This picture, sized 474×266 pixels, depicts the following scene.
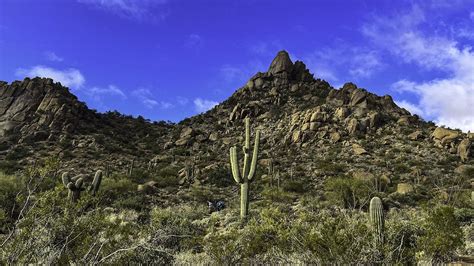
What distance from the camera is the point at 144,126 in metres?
48.2

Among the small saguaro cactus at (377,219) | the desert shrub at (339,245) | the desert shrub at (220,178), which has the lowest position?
the desert shrub at (339,245)

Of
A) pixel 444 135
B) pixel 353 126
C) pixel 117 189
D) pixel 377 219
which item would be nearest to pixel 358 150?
pixel 353 126

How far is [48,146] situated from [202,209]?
69.9 feet

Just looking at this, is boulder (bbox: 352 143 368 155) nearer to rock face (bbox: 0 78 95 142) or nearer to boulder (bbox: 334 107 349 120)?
boulder (bbox: 334 107 349 120)

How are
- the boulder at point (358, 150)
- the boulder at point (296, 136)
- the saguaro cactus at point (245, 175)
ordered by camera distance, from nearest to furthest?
1. the saguaro cactus at point (245, 175)
2. the boulder at point (358, 150)
3. the boulder at point (296, 136)

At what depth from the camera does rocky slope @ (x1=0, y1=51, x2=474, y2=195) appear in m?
30.4

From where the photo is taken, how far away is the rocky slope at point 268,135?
30359mm

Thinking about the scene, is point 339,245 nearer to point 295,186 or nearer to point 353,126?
point 295,186

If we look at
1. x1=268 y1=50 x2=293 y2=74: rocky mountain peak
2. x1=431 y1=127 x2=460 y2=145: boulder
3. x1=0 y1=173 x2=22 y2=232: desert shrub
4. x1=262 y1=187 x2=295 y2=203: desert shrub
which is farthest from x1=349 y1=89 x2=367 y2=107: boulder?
x1=0 y1=173 x2=22 y2=232: desert shrub

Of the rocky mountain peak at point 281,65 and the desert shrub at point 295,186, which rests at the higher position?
the rocky mountain peak at point 281,65

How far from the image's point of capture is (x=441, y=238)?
7.87m

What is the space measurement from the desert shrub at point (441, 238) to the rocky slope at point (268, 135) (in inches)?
633

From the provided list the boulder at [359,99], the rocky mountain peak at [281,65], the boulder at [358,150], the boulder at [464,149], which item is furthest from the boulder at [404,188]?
the rocky mountain peak at [281,65]

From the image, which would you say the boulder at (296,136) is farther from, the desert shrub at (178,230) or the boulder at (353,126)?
the desert shrub at (178,230)
